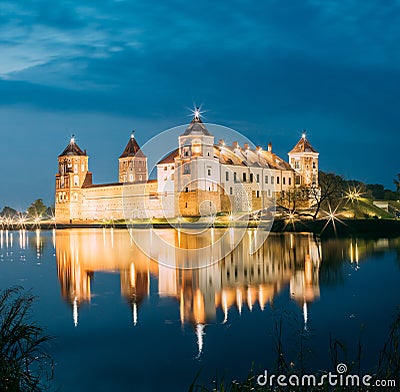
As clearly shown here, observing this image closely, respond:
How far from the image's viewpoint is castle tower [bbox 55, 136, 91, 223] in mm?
63719

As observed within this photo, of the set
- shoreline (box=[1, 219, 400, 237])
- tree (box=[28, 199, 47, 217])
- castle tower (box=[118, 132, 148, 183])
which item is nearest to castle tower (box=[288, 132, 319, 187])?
castle tower (box=[118, 132, 148, 183])

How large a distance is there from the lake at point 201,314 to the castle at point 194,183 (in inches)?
1196

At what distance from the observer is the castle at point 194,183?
47.1 metres

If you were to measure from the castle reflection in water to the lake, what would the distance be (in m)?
A: 0.03

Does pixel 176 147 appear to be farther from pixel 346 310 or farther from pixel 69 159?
pixel 346 310

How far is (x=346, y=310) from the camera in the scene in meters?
8.80

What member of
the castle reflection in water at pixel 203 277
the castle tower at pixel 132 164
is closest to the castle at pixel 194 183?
the castle tower at pixel 132 164

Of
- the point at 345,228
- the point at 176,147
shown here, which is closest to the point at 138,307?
the point at 345,228

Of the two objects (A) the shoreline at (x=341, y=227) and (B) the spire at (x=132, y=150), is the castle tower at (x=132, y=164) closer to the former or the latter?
(B) the spire at (x=132, y=150)

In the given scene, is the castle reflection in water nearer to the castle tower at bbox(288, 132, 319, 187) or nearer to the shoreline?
the shoreline

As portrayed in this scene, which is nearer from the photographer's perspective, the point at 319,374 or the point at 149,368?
the point at 319,374

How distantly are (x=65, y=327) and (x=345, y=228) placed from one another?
828 inches

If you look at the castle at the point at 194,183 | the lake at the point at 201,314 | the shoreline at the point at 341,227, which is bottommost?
the lake at the point at 201,314

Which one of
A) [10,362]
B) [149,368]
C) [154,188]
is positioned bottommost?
[149,368]
